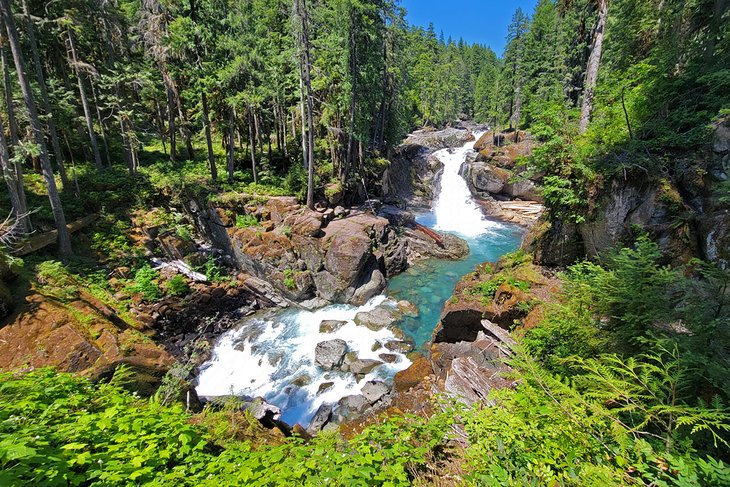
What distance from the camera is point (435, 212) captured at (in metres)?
31.2

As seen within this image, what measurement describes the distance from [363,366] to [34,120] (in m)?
15.4

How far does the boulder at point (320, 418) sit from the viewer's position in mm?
8891

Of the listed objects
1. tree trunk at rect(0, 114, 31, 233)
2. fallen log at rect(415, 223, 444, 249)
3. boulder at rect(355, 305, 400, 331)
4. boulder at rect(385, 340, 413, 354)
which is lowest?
boulder at rect(385, 340, 413, 354)

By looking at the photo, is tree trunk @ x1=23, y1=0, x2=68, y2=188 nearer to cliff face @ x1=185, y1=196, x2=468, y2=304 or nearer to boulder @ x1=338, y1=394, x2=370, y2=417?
cliff face @ x1=185, y1=196, x2=468, y2=304

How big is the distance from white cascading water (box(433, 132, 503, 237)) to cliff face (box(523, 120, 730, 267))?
679 inches

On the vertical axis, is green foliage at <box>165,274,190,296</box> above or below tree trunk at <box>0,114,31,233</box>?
below

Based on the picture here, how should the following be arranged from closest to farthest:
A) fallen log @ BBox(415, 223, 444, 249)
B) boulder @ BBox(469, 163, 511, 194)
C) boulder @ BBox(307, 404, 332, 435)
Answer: boulder @ BBox(307, 404, 332, 435)
fallen log @ BBox(415, 223, 444, 249)
boulder @ BBox(469, 163, 511, 194)

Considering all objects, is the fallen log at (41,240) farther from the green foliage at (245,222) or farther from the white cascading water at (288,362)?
the white cascading water at (288,362)

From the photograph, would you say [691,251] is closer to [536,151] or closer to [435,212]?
[536,151]

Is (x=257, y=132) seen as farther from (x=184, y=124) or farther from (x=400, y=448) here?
(x=400, y=448)

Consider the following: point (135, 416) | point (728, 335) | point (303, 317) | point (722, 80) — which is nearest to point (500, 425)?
point (728, 335)

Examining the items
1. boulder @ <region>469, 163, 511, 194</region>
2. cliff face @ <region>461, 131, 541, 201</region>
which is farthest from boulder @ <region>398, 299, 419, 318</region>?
boulder @ <region>469, 163, 511, 194</region>

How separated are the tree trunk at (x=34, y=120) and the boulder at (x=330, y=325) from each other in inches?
441

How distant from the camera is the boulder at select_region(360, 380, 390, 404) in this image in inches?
380
